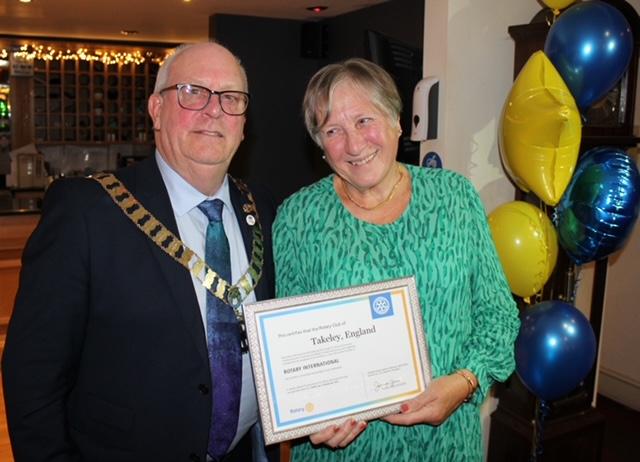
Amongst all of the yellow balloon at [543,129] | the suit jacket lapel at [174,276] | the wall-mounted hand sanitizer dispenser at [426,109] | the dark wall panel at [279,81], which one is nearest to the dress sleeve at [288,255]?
the suit jacket lapel at [174,276]

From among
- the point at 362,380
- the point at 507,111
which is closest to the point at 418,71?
the point at 507,111

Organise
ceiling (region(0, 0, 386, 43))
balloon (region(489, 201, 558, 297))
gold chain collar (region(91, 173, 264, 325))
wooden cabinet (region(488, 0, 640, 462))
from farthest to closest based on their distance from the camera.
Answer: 1. ceiling (region(0, 0, 386, 43))
2. wooden cabinet (region(488, 0, 640, 462))
3. balloon (region(489, 201, 558, 297))
4. gold chain collar (region(91, 173, 264, 325))

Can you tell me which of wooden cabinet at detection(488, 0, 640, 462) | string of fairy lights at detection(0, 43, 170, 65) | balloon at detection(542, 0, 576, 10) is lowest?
wooden cabinet at detection(488, 0, 640, 462)

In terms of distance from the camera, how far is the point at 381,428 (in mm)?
1654

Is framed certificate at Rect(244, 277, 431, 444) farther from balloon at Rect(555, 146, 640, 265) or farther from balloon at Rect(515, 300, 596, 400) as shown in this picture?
balloon at Rect(555, 146, 640, 265)

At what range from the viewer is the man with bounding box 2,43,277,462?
135 centimetres

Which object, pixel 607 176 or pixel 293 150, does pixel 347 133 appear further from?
pixel 293 150

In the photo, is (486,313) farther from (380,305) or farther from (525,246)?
(525,246)

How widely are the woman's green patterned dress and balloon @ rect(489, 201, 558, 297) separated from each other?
95 centimetres

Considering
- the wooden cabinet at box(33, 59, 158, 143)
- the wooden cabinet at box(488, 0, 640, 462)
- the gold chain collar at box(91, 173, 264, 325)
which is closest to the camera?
the gold chain collar at box(91, 173, 264, 325)

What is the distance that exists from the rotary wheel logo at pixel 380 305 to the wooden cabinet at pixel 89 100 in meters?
9.65

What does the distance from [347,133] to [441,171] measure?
0.31 m
